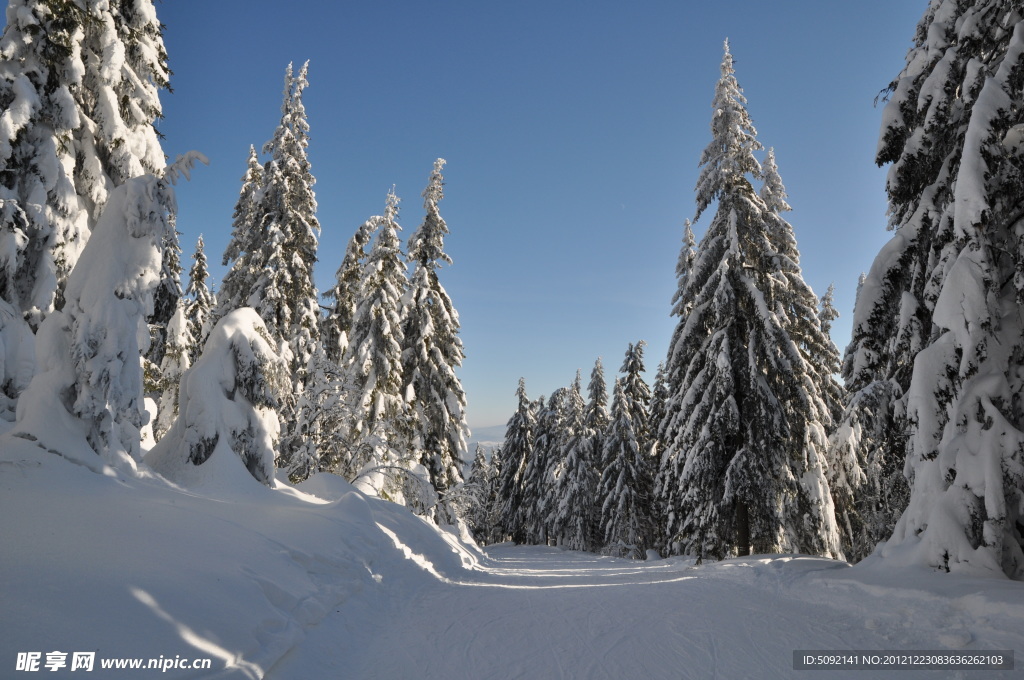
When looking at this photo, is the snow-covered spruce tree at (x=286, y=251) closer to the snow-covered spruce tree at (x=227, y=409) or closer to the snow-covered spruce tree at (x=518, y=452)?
the snow-covered spruce tree at (x=227, y=409)

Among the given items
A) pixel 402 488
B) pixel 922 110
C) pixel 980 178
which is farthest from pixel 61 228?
pixel 922 110

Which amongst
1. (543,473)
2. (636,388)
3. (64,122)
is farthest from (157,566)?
(543,473)

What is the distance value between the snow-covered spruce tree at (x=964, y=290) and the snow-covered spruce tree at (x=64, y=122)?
14.3m

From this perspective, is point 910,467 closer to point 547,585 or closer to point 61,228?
point 547,585

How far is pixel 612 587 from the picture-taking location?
30.2 ft

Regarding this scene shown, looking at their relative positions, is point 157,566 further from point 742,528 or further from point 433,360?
point 433,360

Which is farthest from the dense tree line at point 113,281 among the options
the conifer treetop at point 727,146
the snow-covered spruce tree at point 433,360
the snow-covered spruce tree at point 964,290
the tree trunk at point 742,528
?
the conifer treetop at point 727,146

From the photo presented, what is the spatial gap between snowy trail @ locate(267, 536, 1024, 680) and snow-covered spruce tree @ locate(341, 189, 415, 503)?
8.97 m

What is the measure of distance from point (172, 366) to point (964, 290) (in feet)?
80.1

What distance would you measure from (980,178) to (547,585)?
9.64 metres

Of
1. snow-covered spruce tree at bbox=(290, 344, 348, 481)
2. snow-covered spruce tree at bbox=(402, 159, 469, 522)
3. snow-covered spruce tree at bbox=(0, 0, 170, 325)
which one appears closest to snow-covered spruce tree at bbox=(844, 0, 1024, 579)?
snow-covered spruce tree at bbox=(290, 344, 348, 481)

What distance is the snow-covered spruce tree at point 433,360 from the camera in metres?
21.2

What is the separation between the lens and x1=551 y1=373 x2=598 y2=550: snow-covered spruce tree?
1335 inches

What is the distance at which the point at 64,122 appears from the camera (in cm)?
919
